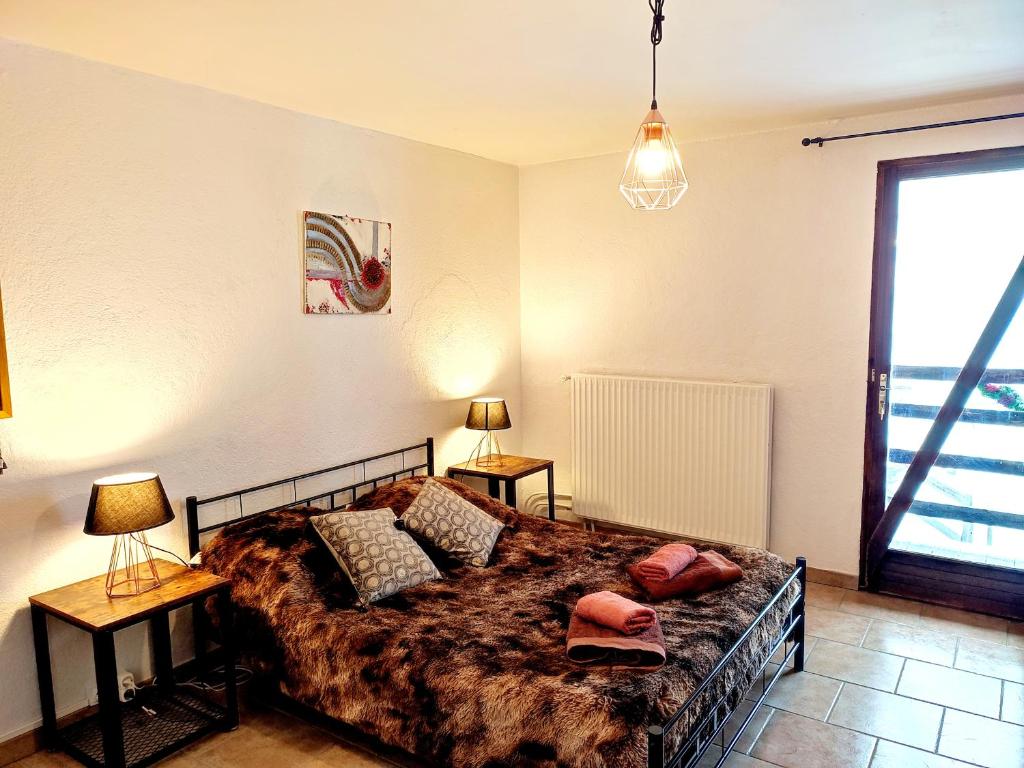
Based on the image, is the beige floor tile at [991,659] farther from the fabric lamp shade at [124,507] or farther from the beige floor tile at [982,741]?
the fabric lamp shade at [124,507]

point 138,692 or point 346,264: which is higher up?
point 346,264

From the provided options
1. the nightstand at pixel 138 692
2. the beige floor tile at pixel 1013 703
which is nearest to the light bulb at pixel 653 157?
the nightstand at pixel 138 692

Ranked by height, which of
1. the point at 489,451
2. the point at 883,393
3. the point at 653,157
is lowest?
the point at 489,451

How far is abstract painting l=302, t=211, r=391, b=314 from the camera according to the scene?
12.1 ft

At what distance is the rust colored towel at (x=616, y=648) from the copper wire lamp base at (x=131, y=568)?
1544 millimetres

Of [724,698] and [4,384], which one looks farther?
[4,384]

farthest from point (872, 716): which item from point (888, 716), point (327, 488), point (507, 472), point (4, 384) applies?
point (4, 384)

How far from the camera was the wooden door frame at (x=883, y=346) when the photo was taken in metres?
→ 3.75

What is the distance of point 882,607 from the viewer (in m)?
3.89

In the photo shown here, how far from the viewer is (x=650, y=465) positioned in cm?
463

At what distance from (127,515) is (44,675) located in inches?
27.4

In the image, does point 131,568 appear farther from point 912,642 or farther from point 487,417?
point 912,642

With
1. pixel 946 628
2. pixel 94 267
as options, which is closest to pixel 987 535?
pixel 946 628

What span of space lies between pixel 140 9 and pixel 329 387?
1917 millimetres
